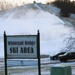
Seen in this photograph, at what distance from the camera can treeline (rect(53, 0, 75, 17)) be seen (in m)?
88.2

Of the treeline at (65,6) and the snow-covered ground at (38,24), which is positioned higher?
the treeline at (65,6)

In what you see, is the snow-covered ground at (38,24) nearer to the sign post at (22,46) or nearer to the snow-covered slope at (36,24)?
the snow-covered slope at (36,24)

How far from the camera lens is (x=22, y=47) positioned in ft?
38.3

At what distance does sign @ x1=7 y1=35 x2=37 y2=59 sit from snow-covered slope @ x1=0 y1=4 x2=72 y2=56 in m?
48.0

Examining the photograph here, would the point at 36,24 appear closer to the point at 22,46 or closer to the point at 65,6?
the point at 65,6

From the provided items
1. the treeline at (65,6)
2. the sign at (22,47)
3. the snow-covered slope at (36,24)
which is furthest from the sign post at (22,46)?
the treeline at (65,6)

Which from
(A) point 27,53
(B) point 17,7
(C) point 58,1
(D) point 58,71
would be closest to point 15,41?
(A) point 27,53

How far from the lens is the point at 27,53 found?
11602mm

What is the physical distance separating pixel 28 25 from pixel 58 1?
21524 mm

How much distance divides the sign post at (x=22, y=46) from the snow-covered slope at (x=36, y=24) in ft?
157

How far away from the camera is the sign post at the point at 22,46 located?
11.6 metres

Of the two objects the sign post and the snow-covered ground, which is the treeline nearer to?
the snow-covered ground

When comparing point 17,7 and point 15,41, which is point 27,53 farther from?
point 17,7

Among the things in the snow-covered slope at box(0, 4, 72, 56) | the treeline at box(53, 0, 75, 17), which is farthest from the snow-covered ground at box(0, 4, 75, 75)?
the treeline at box(53, 0, 75, 17)
